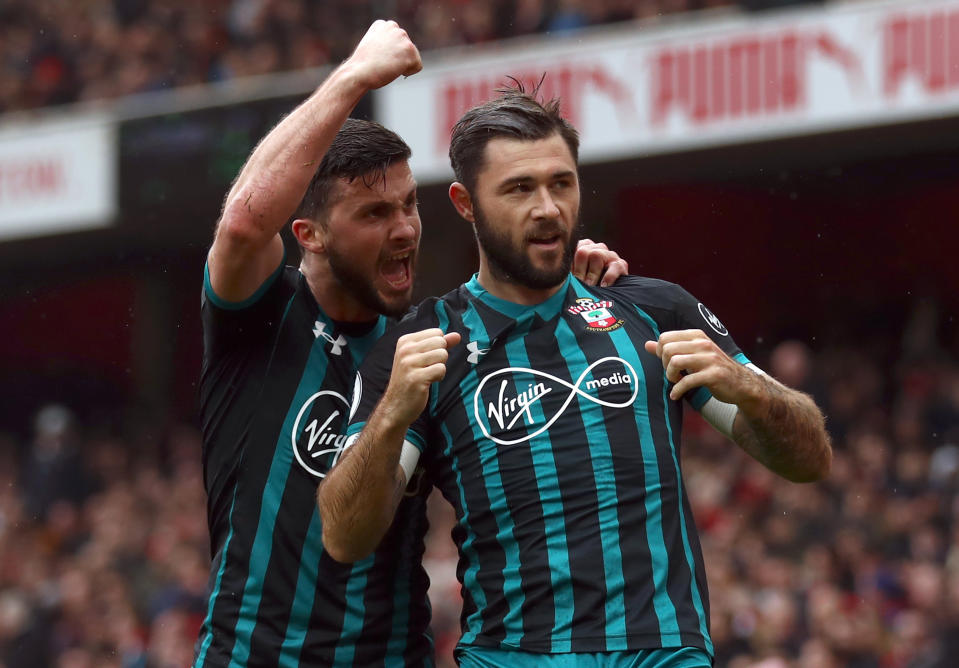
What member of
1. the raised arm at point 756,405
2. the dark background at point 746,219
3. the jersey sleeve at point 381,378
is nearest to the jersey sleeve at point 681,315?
the raised arm at point 756,405

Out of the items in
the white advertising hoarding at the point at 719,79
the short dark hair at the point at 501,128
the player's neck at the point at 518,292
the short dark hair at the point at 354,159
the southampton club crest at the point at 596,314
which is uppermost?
the short dark hair at the point at 501,128

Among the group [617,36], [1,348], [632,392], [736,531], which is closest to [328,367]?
[632,392]

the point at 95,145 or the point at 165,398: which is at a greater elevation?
the point at 95,145

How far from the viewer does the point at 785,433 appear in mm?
3365

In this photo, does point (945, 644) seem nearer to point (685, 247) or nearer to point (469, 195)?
point (469, 195)

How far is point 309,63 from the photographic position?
14.5 m

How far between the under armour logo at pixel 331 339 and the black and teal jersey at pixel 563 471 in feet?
1.19

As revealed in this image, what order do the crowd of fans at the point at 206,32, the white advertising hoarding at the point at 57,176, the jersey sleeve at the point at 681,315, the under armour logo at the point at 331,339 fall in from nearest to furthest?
the jersey sleeve at the point at 681,315, the under armour logo at the point at 331,339, the crowd of fans at the point at 206,32, the white advertising hoarding at the point at 57,176

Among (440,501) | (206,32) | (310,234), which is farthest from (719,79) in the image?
(310,234)

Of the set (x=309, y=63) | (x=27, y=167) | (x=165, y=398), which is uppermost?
(x=309, y=63)

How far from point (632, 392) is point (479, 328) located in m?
0.39

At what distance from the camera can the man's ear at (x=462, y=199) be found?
360 centimetres

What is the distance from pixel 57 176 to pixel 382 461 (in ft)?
43.5

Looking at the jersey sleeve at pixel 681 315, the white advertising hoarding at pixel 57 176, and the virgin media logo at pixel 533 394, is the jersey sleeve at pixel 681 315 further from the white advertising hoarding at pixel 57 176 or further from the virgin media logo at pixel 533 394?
the white advertising hoarding at pixel 57 176
